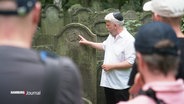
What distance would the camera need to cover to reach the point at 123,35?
642 centimetres

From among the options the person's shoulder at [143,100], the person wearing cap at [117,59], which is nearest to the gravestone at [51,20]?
the person wearing cap at [117,59]

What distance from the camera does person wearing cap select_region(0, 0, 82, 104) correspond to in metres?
2.24

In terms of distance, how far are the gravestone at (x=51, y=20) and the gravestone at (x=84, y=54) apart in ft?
19.7

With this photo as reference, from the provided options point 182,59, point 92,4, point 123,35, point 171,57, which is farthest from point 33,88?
point 92,4

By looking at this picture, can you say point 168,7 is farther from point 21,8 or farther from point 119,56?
point 119,56

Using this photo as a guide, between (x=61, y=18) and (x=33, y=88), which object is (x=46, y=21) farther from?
(x=33, y=88)

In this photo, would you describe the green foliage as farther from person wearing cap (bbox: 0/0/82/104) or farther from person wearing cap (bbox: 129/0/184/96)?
person wearing cap (bbox: 0/0/82/104)

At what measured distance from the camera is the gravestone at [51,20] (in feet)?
44.8

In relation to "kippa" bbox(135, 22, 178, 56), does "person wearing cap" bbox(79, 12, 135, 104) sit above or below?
below

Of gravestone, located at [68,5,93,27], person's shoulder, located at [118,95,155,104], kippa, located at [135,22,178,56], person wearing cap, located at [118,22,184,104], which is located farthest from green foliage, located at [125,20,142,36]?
person's shoulder, located at [118,95,155,104]

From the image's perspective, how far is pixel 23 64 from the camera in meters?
2.26

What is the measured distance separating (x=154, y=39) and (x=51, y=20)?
460 inches

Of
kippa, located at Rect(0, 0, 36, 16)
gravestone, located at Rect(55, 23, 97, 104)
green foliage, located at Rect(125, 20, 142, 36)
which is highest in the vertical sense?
kippa, located at Rect(0, 0, 36, 16)

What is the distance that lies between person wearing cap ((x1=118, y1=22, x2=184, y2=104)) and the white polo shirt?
→ 374 centimetres
